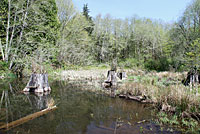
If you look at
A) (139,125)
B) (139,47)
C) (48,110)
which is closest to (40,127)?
(48,110)

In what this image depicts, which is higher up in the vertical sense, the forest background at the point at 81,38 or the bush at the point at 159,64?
the forest background at the point at 81,38

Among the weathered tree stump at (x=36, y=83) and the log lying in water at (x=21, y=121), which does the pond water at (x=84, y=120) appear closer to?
the log lying in water at (x=21, y=121)

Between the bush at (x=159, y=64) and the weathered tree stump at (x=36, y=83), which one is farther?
the bush at (x=159, y=64)

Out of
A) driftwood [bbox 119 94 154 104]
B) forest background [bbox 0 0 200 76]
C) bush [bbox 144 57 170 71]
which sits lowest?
driftwood [bbox 119 94 154 104]

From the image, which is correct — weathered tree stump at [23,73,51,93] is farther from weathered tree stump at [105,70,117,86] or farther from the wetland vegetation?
weathered tree stump at [105,70,117,86]

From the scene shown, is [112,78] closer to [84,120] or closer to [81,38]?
[84,120]

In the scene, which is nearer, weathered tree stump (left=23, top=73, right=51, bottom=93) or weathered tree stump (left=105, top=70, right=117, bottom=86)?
weathered tree stump (left=23, top=73, right=51, bottom=93)

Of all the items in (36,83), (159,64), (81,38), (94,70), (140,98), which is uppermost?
(81,38)

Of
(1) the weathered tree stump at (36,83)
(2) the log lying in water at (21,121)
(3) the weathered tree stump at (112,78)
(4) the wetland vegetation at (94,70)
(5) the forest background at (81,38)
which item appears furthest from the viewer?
(5) the forest background at (81,38)

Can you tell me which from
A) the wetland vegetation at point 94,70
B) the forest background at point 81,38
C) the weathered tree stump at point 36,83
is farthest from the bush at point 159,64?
the weathered tree stump at point 36,83

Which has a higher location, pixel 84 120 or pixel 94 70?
pixel 94 70

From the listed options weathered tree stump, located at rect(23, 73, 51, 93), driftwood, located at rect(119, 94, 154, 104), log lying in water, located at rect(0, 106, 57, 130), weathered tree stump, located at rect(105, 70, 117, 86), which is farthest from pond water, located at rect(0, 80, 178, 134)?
weathered tree stump, located at rect(105, 70, 117, 86)

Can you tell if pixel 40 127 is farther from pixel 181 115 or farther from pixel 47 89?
pixel 47 89

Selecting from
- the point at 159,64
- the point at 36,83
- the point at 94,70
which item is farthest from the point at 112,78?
the point at 159,64
